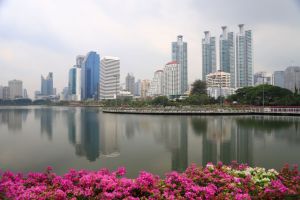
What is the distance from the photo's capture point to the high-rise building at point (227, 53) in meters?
86.3

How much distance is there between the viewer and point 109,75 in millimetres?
109812

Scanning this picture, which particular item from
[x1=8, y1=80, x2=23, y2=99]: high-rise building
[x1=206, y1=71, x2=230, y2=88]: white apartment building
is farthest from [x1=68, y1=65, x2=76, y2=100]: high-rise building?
[x1=206, y1=71, x2=230, y2=88]: white apartment building

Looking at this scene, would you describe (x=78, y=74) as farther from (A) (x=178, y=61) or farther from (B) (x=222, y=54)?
(B) (x=222, y=54)

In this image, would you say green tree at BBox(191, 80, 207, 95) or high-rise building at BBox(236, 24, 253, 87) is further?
high-rise building at BBox(236, 24, 253, 87)

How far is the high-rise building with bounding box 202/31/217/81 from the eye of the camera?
292 feet

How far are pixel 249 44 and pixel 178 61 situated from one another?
2525 cm

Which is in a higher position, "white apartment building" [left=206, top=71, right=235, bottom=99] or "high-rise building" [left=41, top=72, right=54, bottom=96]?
"high-rise building" [left=41, top=72, right=54, bottom=96]

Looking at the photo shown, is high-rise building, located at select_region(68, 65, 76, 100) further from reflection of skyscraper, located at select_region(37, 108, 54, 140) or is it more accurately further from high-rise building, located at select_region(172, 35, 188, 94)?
reflection of skyscraper, located at select_region(37, 108, 54, 140)

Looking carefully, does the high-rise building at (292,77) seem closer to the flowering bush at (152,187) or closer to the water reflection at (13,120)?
the water reflection at (13,120)

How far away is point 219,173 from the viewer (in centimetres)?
404

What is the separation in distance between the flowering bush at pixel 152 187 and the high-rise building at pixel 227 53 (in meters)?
87.2

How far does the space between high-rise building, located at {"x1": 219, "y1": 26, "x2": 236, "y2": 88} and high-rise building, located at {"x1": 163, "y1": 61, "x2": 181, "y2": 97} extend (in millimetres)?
16421

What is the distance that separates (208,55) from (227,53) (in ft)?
22.3

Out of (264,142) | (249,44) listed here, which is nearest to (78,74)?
(249,44)
